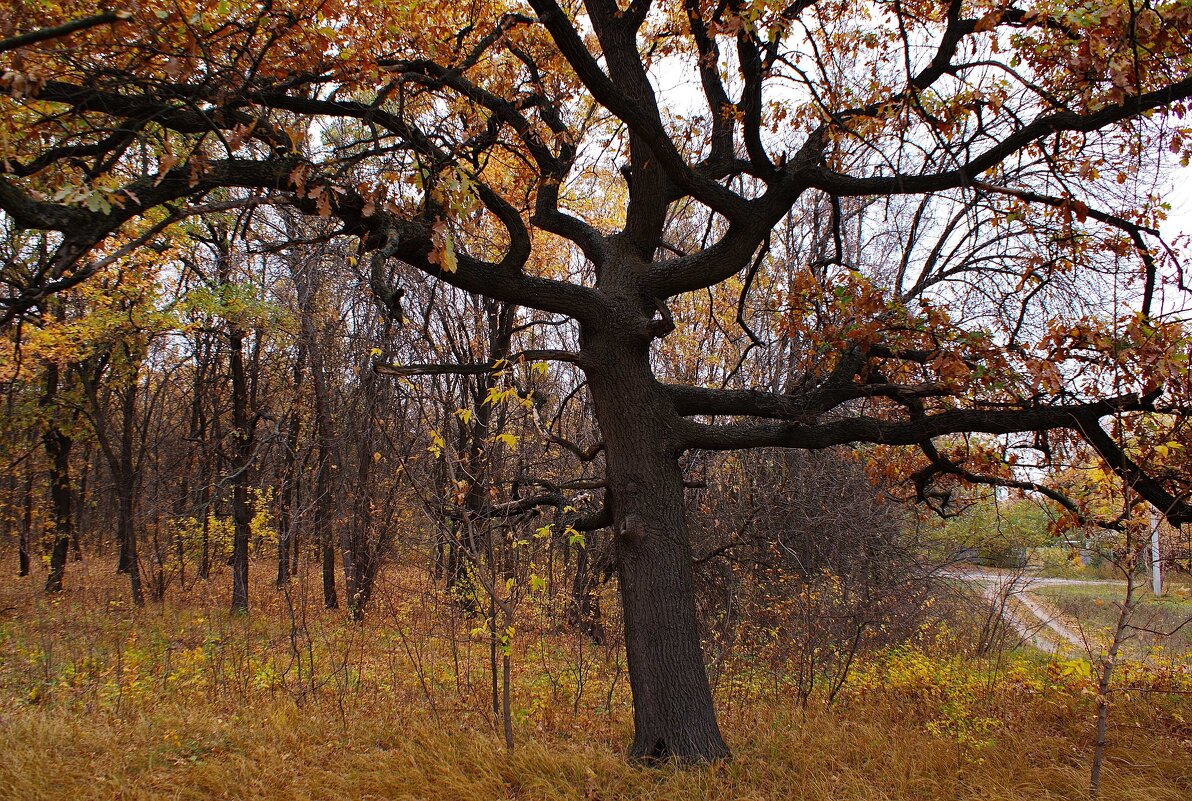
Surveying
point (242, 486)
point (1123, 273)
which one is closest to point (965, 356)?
point (1123, 273)

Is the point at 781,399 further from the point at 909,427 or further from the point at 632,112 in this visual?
the point at 632,112

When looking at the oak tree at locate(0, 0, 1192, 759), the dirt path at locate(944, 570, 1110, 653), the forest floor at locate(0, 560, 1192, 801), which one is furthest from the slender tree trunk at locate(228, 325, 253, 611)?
the dirt path at locate(944, 570, 1110, 653)

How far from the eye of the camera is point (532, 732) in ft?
18.8

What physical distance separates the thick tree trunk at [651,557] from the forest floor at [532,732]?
29 cm

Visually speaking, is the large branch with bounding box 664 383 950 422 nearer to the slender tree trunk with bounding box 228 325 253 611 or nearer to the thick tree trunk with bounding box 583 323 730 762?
the thick tree trunk with bounding box 583 323 730 762

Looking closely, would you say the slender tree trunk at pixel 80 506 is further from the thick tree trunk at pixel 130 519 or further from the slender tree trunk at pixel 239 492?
the slender tree trunk at pixel 239 492

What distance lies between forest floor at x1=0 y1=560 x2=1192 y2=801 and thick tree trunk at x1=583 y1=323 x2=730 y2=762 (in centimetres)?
29

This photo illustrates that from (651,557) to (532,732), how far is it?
83.7 inches

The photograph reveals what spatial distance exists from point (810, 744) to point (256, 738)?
4511mm

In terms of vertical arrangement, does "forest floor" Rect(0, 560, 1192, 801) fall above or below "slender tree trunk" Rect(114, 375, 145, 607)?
below

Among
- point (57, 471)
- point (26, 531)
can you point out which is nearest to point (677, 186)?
point (57, 471)

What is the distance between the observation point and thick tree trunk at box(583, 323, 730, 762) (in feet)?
15.7

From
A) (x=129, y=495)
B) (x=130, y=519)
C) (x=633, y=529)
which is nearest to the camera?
(x=633, y=529)

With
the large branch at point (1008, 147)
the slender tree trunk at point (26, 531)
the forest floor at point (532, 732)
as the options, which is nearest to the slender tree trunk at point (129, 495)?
the slender tree trunk at point (26, 531)
